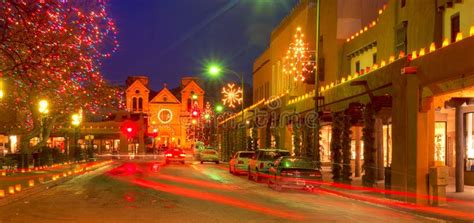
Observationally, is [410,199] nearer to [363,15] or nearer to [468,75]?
[468,75]

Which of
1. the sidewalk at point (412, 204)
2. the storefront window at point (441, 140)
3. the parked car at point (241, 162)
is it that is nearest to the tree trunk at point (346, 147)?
the sidewalk at point (412, 204)

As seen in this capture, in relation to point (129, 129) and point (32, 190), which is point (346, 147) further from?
point (129, 129)

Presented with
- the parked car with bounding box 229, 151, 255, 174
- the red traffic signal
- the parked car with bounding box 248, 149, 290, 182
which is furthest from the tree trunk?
the red traffic signal

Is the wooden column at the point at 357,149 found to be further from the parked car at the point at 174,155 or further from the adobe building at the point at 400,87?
the parked car at the point at 174,155

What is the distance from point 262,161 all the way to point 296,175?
627cm

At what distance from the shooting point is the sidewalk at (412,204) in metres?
16.3

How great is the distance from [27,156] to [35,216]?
73.7 feet

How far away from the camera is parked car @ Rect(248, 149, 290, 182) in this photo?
2908cm

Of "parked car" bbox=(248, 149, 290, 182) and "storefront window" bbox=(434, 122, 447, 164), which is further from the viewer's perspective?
"storefront window" bbox=(434, 122, 447, 164)

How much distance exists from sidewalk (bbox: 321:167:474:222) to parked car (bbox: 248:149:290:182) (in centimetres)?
350

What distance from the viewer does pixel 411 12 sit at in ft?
87.1

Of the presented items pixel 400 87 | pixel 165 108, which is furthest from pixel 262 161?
pixel 165 108

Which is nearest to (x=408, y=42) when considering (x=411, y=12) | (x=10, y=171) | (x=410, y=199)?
(x=411, y=12)

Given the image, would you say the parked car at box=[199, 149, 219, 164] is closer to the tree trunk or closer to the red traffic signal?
the red traffic signal
